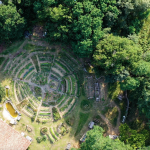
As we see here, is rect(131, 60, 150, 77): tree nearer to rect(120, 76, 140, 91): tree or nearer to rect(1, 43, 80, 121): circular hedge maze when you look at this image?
rect(120, 76, 140, 91): tree

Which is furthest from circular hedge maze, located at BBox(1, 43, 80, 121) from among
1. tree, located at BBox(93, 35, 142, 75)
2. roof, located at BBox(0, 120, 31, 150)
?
tree, located at BBox(93, 35, 142, 75)

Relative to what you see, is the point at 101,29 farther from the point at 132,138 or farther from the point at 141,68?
the point at 132,138

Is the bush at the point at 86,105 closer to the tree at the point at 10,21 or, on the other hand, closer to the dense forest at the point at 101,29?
the dense forest at the point at 101,29

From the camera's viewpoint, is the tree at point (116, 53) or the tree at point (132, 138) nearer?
the tree at point (116, 53)

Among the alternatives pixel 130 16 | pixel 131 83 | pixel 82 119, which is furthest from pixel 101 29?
pixel 82 119

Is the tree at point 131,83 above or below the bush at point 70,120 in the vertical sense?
above

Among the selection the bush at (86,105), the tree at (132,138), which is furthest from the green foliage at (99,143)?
the bush at (86,105)

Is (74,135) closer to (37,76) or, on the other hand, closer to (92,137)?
(92,137)
